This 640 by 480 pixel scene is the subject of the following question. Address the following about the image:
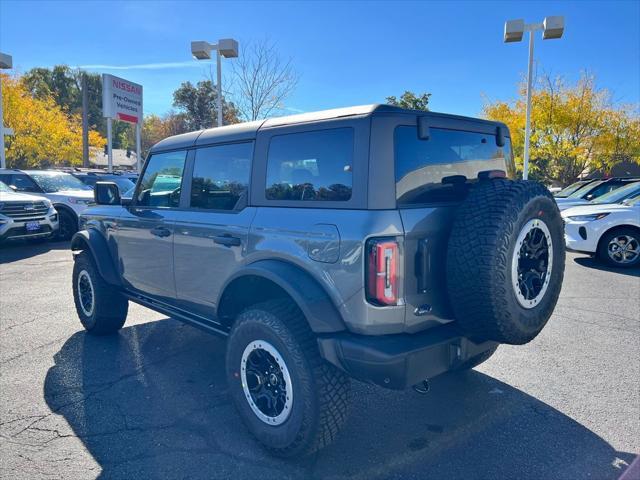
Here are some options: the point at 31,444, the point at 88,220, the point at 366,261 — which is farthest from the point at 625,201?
the point at 31,444

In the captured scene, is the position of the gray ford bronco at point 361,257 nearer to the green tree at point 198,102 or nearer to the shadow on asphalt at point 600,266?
the shadow on asphalt at point 600,266

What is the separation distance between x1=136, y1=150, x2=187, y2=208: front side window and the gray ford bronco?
0.60 metres

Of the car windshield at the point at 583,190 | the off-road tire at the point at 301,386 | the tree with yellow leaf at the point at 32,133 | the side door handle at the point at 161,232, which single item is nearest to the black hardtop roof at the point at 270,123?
the side door handle at the point at 161,232

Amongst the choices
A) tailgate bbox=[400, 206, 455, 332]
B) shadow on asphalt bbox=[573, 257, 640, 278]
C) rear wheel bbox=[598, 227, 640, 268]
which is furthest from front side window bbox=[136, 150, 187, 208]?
rear wheel bbox=[598, 227, 640, 268]

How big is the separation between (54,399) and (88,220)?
2005 millimetres

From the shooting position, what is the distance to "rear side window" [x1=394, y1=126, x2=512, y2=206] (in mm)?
2547

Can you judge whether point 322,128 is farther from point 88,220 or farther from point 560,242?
point 88,220

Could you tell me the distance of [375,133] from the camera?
244 centimetres

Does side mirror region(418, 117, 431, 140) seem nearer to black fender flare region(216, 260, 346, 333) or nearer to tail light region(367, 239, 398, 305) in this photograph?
tail light region(367, 239, 398, 305)

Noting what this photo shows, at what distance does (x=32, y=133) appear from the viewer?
2802cm

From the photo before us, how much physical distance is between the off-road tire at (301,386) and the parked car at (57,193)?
10320 mm

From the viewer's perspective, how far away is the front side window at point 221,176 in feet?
10.4

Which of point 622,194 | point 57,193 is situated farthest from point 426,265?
point 57,193

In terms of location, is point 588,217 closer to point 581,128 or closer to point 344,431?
point 344,431
